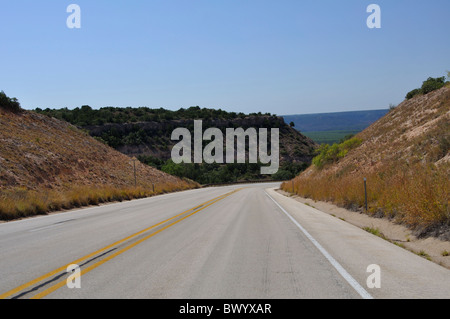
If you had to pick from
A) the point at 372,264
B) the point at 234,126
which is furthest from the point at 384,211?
the point at 234,126

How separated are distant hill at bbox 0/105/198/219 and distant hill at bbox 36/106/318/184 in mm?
24755

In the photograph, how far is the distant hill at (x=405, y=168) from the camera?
1090 centimetres

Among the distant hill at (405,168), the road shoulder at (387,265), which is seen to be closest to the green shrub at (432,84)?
the distant hill at (405,168)

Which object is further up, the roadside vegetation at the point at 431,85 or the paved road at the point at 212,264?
the roadside vegetation at the point at 431,85

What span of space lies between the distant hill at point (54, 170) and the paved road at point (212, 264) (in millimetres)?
10968

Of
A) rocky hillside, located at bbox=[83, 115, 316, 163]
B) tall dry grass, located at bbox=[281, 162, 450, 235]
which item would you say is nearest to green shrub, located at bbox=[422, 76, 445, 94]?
tall dry grass, located at bbox=[281, 162, 450, 235]

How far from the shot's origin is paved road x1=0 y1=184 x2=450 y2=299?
19.7ft

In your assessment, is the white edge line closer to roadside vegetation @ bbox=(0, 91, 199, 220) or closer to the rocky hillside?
roadside vegetation @ bbox=(0, 91, 199, 220)

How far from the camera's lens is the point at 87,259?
27.2 ft

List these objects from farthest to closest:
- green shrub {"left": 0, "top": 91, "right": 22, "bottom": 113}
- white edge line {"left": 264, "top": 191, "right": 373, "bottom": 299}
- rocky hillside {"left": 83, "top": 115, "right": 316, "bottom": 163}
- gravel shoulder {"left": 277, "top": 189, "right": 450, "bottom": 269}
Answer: rocky hillside {"left": 83, "top": 115, "right": 316, "bottom": 163}
green shrub {"left": 0, "top": 91, "right": 22, "bottom": 113}
gravel shoulder {"left": 277, "top": 189, "right": 450, "bottom": 269}
white edge line {"left": 264, "top": 191, "right": 373, "bottom": 299}

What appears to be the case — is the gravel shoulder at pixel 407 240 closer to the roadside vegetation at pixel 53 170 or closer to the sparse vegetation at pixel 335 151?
the roadside vegetation at pixel 53 170

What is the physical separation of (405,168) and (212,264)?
42.7 ft

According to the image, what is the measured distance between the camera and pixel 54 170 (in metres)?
36.5
